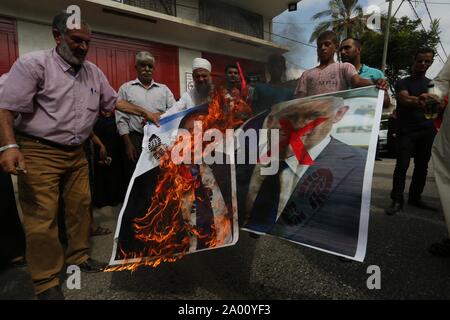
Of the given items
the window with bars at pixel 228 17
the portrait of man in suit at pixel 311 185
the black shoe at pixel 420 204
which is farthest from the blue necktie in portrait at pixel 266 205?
the window with bars at pixel 228 17

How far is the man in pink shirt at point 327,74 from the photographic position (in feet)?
8.10

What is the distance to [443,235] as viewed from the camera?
2.71 metres

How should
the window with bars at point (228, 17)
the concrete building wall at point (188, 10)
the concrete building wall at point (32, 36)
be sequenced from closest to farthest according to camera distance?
the concrete building wall at point (32, 36), the window with bars at point (228, 17), the concrete building wall at point (188, 10)

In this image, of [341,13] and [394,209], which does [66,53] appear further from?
[341,13]

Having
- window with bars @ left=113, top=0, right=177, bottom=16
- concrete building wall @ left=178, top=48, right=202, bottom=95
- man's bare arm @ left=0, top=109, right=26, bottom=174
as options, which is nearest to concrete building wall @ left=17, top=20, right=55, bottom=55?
window with bars @ left=113, top=0, right=177, bottom=16

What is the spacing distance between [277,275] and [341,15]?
20.4 m

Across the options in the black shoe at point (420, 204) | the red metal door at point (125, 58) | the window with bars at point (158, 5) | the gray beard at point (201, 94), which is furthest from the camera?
the window with bars at point (158, 5)

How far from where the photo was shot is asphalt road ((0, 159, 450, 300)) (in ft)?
6.29

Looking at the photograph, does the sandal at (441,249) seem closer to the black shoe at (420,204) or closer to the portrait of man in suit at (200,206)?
the black shoe at (420,204)

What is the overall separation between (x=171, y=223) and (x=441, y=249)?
2036 mm

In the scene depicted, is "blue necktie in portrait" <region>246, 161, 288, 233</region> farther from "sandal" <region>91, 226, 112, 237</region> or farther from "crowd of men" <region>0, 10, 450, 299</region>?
"sandal" <region>91, 226, 112, 237</region>

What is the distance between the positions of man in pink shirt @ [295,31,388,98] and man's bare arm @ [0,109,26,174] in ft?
6.34

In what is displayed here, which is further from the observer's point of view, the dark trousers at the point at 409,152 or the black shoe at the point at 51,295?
the dark trousers at the point at 409,152

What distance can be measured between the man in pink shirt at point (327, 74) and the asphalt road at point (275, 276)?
1327mm
